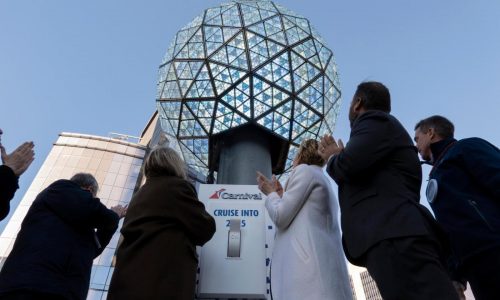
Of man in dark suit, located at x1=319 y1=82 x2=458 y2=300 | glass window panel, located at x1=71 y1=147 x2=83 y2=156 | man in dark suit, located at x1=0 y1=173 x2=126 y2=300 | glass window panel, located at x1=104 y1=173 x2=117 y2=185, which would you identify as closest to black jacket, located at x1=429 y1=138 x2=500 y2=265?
man in dark suit, located at x1=319 y1=82 x2=458 y2=300

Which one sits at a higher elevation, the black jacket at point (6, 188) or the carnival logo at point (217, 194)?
the carnival logo at point (217, 194)

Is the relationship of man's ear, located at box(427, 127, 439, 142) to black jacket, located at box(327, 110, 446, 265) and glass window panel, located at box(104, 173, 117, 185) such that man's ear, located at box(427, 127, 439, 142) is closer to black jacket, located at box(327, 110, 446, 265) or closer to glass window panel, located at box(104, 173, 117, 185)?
black jacket, located at box(327, 110, 446, 265)

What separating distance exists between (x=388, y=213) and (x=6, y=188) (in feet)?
8.01

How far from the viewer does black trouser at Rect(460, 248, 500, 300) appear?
1896mm

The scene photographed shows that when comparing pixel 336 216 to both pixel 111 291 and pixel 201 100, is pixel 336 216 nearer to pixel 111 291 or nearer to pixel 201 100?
pixel 111 291

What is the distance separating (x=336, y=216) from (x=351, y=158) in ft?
2.07

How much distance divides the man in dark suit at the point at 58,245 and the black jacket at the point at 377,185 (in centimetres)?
172

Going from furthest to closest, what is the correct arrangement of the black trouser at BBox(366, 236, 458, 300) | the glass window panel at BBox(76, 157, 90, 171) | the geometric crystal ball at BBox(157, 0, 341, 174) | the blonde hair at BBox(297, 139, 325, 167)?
the glass window panel at BBox(76, 157, 90, 171) → the geometric crystal ball at BBox(157, 0, 341, 174) → the blonde hair at BBox(297, 139, 325, 167) → the black trouser at BBox(366, 236, 458, 300)

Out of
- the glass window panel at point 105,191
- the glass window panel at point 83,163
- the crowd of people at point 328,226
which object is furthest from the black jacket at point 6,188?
the glass window panel at point 83,163

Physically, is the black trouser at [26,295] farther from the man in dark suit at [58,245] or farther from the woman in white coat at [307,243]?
the woman in white coat at [307,243]

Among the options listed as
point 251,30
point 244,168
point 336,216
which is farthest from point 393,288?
point 251,30

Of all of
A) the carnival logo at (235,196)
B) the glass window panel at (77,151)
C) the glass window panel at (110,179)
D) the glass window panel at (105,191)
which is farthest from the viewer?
the glass window panel at (77,151)

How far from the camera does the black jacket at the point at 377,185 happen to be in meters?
1.61

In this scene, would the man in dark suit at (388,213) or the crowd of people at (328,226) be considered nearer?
the man in dark suit at (388,213)
